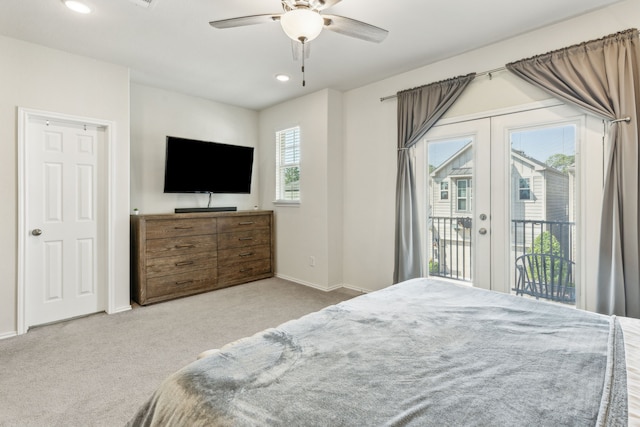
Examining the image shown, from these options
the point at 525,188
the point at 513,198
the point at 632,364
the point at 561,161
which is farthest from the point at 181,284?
the point at 561,161

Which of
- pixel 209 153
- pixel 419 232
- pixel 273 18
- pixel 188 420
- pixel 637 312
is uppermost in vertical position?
pixel 273 18

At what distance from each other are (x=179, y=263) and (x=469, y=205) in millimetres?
3380

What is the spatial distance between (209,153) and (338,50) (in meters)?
2.22

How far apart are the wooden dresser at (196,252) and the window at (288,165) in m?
0.42

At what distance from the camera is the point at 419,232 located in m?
3.50

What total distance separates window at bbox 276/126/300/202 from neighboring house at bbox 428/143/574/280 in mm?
2002

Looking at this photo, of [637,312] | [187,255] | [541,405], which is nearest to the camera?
[541,405]

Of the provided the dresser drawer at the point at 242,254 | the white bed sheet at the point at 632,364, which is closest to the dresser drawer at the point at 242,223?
the dresser drawer at the point at 242,254

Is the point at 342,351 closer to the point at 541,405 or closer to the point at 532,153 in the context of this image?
the point at 541,405

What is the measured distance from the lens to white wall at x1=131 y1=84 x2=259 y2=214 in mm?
4055

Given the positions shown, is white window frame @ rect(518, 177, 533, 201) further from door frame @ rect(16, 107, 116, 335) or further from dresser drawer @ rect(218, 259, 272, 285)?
door frame @ rect(16, 107, 116, 335)

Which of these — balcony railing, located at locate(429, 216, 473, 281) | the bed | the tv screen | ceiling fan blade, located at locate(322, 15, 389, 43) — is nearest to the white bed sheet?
the bed

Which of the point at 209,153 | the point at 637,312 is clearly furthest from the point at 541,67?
the point at 209,153

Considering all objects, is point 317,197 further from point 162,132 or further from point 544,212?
point 544,212
